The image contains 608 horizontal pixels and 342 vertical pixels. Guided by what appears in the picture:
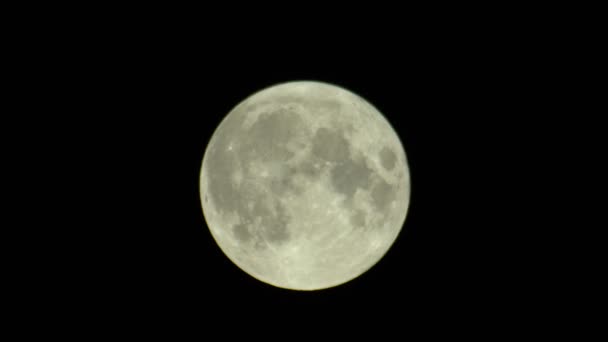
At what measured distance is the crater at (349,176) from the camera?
5.43 m

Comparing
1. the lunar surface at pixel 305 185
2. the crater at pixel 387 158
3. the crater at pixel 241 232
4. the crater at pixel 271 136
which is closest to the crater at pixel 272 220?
the lunar surface at pixel 305 185

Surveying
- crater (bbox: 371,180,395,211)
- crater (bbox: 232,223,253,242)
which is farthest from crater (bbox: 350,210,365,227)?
crater (bbox: 232,223,253,242)

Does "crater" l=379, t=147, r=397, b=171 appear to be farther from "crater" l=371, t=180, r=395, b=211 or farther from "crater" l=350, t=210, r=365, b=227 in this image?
"crater" l=350, t=210, r=365, b=227

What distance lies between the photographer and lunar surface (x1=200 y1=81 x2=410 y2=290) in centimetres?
543

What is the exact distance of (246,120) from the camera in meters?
5.80

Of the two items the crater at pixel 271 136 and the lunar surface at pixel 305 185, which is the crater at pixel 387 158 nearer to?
the lunar surface at pixel 305 185

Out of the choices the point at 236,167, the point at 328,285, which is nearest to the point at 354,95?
the point at 236,167

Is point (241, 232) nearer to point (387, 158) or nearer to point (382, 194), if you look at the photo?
point (382, 194)

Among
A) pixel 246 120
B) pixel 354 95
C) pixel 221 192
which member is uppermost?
pixel 354 95

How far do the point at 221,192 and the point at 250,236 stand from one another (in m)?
0.48

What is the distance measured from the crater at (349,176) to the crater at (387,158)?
0.77ft

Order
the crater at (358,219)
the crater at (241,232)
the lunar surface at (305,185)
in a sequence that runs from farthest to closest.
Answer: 1. the crater at (241,232)
2. the crater at (358,219)
3. the lunar surface at (305,185)

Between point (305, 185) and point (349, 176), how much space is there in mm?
398

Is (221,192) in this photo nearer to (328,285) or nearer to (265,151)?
(265,151)
